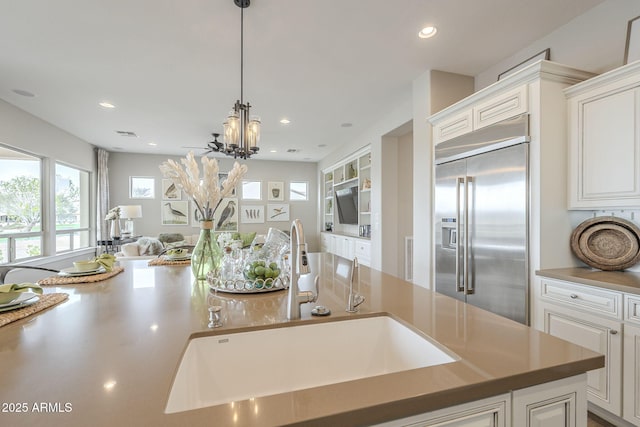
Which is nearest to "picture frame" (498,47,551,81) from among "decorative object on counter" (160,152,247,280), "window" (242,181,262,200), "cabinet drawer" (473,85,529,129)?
"cabinet drawer" (473,85,529,129)

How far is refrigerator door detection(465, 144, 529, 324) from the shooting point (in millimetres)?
2051

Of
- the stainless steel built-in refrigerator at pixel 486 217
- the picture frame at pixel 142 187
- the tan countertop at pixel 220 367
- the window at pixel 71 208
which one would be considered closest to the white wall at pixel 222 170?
the picture frame at pixel 142 187

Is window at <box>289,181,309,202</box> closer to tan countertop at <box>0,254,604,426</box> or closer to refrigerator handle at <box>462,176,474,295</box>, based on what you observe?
refrigerator handle at <box>462,176,474,295</box>

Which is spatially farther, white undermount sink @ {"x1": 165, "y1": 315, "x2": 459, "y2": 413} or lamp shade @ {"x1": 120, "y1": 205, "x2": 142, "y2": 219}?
lamp shade @ {"x1": 120, "y1": 205, "x2": 142, "y2": 219}

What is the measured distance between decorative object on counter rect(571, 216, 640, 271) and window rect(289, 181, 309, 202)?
248 inches

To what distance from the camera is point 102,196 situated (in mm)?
6145

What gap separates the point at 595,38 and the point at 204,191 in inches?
114

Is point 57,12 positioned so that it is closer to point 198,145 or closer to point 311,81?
point 311,81

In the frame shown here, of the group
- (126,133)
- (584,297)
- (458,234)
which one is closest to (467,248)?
(458,234)

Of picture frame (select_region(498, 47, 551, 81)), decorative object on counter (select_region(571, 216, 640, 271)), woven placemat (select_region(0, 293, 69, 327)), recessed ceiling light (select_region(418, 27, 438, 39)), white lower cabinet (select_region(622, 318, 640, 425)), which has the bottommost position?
white lower cabinet (select_region(622, 318, 640, 425))

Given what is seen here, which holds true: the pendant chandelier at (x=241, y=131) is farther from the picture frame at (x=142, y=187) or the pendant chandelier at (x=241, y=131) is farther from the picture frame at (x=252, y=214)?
the picture frame at (x=142, y=187)

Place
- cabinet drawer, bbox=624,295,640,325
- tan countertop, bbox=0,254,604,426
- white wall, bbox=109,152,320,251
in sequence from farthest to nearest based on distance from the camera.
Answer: white wall, bbox=109,152,320,251 < cabinet drawer, bbox=624,295,640,325 < tan countertop, bbox=0,254,604,426

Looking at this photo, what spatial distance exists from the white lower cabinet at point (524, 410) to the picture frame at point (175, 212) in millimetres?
7369

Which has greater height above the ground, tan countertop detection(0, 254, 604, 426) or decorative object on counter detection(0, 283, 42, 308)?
decorative object on counter detection(0, 283, 42, 308)
